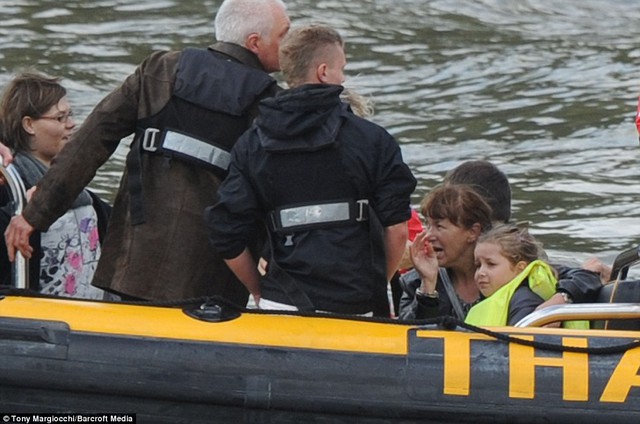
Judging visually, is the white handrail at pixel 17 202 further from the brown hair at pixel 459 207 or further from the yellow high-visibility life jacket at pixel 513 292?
the yellow high-visibility life jacket at pixel 513 292

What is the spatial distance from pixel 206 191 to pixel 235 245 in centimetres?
29

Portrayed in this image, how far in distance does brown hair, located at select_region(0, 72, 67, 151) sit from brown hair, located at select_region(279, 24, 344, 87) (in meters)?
0.98

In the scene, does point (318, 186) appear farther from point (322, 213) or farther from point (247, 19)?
point (247, 19)

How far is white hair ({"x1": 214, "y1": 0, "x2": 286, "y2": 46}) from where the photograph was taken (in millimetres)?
4496

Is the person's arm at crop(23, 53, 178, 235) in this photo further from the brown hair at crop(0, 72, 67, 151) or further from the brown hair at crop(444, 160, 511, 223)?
the brown hair at crop(444, 160, 511, 223)

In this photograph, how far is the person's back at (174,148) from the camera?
445 centimetres

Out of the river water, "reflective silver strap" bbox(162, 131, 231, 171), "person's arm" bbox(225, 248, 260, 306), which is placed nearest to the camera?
"person's arm" bbox(225, 248, 260, 306)

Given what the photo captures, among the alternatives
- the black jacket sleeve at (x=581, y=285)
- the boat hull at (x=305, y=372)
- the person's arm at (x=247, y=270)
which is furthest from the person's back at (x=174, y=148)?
the black jacket sleeve at (x=581, y=285)

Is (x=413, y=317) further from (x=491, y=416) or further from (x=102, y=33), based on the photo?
(x=102, y=33)

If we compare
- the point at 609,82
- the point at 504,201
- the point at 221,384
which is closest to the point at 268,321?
the point at 221,384

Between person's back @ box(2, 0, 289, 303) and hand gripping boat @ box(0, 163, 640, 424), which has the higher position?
person's back @ box(2, 0, 289, 303)

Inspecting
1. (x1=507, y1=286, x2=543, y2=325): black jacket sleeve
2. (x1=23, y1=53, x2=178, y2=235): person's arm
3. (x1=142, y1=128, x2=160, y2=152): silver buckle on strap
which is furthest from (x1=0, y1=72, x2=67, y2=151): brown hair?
(x1=507, y1=286, x2=543, y2=325): black jacket sleeve

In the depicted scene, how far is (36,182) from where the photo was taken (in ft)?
15.7

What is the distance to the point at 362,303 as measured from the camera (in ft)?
14.0
